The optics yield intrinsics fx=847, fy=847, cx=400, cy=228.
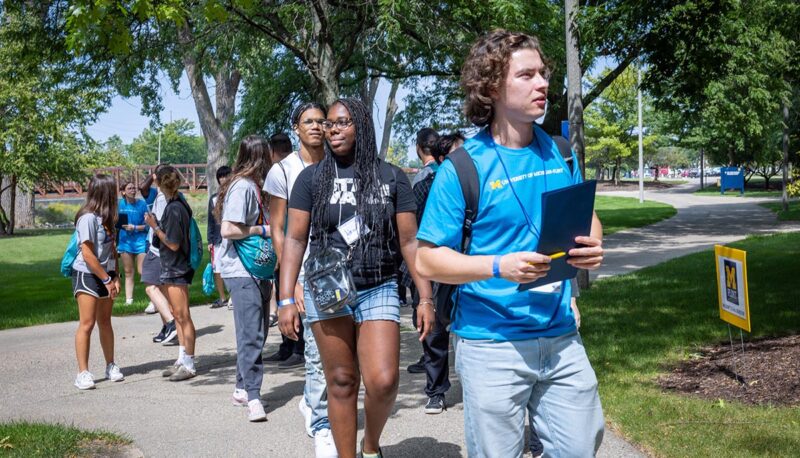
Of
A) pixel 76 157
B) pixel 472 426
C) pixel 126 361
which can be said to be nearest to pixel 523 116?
pixel 472 426

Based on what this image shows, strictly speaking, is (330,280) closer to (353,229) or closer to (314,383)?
(353,229)

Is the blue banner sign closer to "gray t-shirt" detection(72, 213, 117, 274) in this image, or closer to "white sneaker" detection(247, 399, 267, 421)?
"gray t-shirt" detection(72, 213, 117, 274)

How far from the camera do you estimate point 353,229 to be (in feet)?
14.1

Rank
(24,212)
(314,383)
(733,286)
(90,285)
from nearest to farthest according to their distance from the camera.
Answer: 1. (314,383)
2. (733,286)
3. (90,285)
4. (24,212)

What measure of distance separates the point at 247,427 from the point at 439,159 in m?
2.30

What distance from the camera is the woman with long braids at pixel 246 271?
5984mm

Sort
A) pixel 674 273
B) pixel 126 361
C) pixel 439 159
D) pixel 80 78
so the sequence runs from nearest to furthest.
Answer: pixel 439 159 → pixel 126 361 → pixel 674 273 → pixel 80 78

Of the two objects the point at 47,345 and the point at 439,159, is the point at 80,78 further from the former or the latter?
the point at 439,159

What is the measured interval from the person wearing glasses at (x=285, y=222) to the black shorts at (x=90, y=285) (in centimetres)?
232

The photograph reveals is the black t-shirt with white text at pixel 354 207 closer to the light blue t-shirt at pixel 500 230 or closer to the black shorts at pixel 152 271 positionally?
the light blue t-shirt at pixel 500 230

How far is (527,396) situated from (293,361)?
5576mm

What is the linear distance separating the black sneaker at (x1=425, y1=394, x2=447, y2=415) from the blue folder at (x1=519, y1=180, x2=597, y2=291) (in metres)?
3.37

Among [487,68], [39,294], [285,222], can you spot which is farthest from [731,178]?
[487,68]

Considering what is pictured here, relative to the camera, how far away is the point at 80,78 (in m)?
16.5
